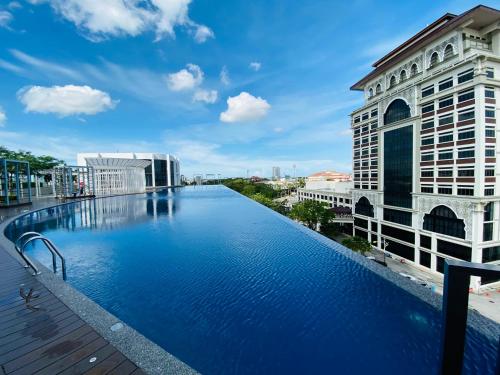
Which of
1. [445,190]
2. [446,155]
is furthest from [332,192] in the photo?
[446,155]

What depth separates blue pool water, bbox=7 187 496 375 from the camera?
233 cm

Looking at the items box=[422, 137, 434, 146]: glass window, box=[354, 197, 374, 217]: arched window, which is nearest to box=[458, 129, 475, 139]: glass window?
box=[422, 137, 434, 146]: glass window

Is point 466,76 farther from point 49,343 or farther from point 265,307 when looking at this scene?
point 49,343

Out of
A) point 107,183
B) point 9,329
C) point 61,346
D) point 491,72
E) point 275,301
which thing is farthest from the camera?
point 107,183

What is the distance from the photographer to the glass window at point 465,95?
48.8 ft

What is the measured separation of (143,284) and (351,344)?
3.52 m

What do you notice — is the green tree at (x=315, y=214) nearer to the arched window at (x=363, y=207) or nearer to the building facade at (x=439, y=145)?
the arched window at (x=363, y=207)

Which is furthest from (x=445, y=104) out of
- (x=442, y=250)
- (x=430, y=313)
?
(x=430, y=313)

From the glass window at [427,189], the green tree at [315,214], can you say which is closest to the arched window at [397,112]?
the glass window at [427,189]

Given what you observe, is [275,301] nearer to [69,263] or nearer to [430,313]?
[430,313]

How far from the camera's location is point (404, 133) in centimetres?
1967

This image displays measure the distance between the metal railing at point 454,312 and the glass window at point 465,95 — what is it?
20.0 metres

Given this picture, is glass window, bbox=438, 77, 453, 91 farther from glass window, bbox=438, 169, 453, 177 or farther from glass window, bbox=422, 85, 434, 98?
glass window, bbox=438, 169, 453, 177

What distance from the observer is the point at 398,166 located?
20344 millimetres
